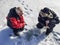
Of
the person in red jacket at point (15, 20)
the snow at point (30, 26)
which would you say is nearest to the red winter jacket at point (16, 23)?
the person in red jacket at point (15, 20)

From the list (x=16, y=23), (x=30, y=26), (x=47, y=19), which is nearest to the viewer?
(x=16, y=23)

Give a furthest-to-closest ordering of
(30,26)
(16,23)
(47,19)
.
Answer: (30,26)
(47,19)
(16,23)

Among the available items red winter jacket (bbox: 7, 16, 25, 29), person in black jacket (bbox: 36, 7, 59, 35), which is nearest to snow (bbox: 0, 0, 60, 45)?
person in black jacket (bbox: 36, 7, 59, 35)

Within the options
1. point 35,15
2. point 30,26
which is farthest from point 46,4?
point 30,26

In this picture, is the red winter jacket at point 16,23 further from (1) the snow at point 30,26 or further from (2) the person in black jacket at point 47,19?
(2) the person in black jacket at point 47,19

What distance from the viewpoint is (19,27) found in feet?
17.6

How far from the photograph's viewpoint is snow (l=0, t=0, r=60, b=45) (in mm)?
5509

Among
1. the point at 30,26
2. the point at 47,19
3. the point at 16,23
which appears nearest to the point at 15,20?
the point at 16,23

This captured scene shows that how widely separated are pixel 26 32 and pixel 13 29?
0.46 meters

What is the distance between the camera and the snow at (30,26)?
5.51m

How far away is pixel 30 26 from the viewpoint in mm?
5922

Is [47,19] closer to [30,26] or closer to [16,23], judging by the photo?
[30,26]

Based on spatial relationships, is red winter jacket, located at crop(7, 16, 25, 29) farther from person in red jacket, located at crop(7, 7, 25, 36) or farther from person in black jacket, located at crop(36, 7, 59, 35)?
person in black jacket, located at crop(36, 7, 59, 35)

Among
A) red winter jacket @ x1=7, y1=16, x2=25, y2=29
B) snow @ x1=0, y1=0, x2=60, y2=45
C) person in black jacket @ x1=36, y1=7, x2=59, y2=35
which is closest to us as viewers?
red winter jacket @ x1=7, y1=16, x2=25, y2=29
